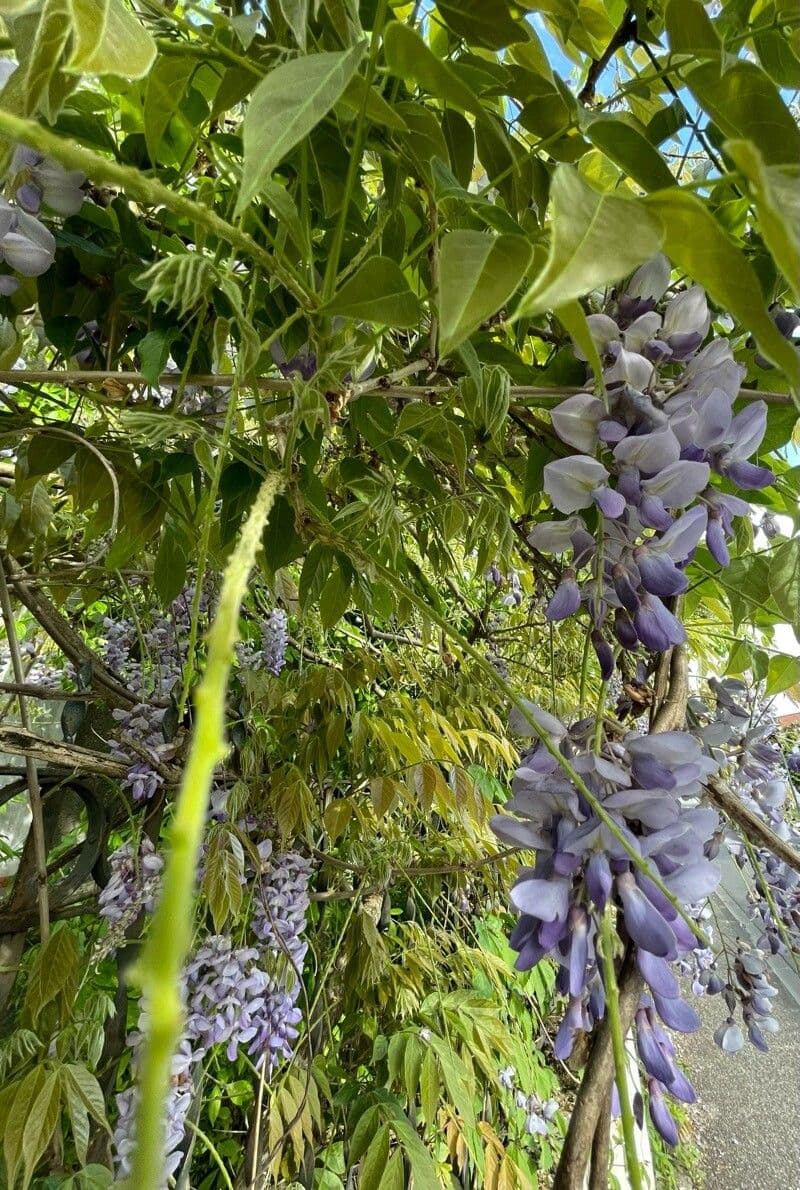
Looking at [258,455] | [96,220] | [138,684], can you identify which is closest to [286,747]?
[138,684]

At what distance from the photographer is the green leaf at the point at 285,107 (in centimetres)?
22

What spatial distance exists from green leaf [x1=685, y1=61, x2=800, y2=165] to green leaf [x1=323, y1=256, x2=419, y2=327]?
0.48ft

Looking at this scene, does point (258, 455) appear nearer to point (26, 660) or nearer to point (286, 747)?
point (286, 747)

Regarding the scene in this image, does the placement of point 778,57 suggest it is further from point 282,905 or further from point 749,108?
point 282,905

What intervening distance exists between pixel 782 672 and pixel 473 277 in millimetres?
539

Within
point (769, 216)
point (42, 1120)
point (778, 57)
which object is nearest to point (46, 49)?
point (769, 216)

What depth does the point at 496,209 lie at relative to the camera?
320mm

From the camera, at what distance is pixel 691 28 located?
0.32 metres

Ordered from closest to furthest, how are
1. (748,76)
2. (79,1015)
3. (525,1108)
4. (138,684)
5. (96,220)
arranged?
(748,76) < (96,220) < (79,1015) < (138,684) < (525,1108)

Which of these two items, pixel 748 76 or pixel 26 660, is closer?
pixel 748 76

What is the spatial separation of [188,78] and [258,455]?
0.23 meters

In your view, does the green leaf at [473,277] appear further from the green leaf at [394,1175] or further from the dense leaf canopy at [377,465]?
the green leaf at [394,1175]

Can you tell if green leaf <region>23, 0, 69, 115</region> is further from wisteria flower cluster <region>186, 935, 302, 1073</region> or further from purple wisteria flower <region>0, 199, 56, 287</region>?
wisteria flower cluster <region>186, 935, 302, 1073</region>

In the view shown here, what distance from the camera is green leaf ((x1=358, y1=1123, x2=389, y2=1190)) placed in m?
0.88
